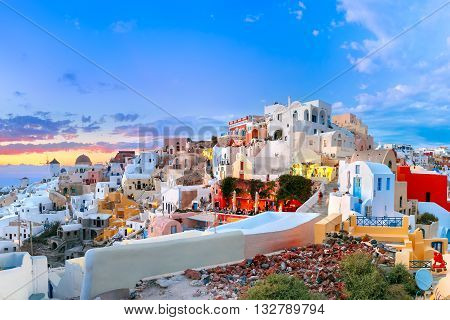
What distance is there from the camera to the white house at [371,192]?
10664mm

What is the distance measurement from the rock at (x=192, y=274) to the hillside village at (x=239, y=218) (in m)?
0.08

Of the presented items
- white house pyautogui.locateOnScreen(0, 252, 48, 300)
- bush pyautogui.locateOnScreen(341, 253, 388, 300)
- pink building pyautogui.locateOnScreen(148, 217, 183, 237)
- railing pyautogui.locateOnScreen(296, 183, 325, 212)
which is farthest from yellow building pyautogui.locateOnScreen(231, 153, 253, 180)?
bush pyautogui.locateOnScreen(341, 253, 388, 300)

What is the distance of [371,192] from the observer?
10906mm

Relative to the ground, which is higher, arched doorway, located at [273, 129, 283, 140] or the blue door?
arched doorway, located at [273, 129, 283, 140]

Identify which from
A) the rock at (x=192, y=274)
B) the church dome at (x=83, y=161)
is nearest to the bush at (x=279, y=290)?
the rock at (x=192, y=274)

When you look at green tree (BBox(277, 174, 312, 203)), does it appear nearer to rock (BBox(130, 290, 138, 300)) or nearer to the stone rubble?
the stone rubble

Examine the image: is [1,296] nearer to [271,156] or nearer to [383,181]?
[383,181]

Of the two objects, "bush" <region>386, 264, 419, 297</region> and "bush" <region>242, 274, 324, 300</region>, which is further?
"bush" <region>386, 264, 419, 297</region>

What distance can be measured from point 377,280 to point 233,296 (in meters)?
1.57

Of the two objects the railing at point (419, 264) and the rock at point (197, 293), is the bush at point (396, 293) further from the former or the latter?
the rock at point (197, 293)

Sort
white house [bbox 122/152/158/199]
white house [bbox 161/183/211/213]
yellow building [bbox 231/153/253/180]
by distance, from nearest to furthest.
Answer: white house [bbox 161/183/211/213] → yellow building [bbox 231/153/253/180] → white house [bbox 122/152/158/199]
